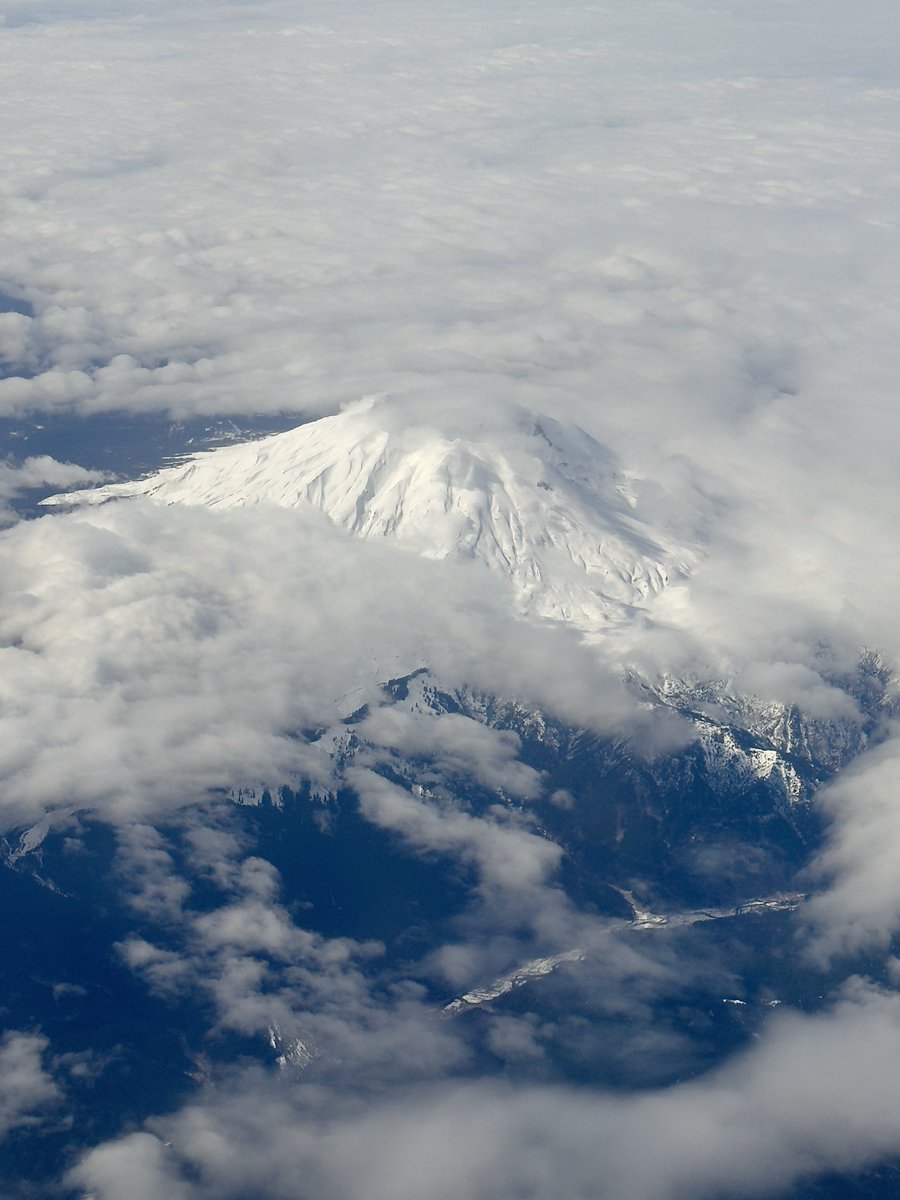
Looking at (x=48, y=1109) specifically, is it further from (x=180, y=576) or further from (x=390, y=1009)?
(x=180, y=576)

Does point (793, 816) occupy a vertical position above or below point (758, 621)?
below

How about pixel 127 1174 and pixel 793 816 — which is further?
pixel 793 816

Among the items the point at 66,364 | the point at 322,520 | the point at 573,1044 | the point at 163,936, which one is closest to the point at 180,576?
the point at 322,520

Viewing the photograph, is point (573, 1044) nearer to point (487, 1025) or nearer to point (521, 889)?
point (487, 1025)

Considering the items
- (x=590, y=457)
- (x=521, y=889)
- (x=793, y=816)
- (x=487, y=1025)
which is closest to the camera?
(x=487, y=1025)

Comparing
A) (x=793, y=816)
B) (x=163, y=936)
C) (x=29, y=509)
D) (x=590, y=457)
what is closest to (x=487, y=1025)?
(x=163, y=936)

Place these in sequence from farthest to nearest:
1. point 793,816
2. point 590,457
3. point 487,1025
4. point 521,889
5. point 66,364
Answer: point 66,364
point 590,457
point 793,816
point 521,889
point 487,1025

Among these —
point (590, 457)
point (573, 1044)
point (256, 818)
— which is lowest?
point (573, 1044)
